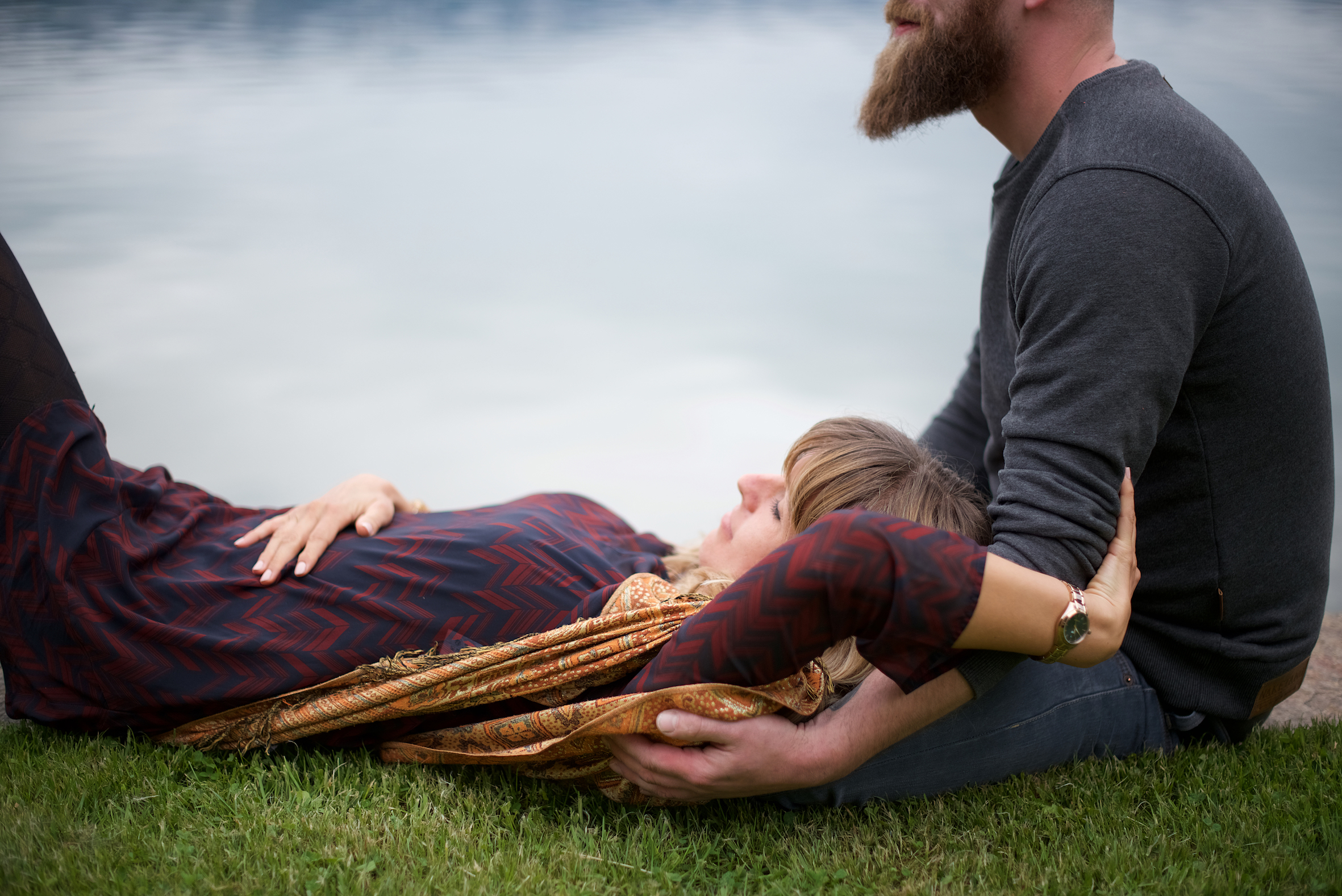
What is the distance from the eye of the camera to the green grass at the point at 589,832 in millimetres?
1491

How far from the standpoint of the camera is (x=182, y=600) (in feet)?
5.81

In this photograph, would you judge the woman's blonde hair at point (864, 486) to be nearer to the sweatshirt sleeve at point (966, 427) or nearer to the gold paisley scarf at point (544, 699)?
the gold paisley scarf at point (544, 699)

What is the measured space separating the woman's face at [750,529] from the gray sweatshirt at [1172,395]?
1.67 ft

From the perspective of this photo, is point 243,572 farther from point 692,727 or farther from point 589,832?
point 692,727

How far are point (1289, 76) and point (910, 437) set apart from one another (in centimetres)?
481

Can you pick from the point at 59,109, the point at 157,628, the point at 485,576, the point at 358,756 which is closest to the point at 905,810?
the point at 485,576

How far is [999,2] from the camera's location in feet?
5.92

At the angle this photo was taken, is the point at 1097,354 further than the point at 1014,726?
No

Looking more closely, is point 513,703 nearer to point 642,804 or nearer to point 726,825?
point 642,804

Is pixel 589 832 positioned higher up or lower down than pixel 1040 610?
lower down

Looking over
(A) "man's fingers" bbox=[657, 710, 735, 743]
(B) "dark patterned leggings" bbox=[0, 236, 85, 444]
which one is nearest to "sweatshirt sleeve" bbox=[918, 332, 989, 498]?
(A) "man's fingers" bbox=[657, 710, 735, 743]

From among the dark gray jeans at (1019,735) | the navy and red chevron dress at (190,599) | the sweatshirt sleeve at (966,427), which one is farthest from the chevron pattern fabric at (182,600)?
the sweatshirt sleeve at (966,427)

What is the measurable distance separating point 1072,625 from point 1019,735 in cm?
51

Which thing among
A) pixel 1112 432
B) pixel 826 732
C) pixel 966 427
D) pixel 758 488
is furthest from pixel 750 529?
pixel 966 427
